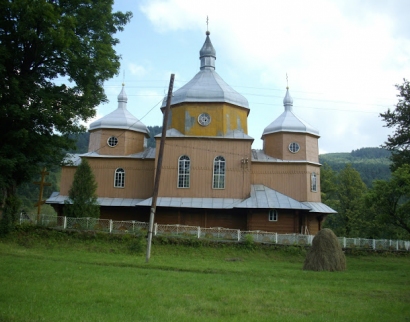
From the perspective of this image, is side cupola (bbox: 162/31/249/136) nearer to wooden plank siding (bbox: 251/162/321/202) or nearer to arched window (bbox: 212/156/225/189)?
arched window (bbox: 212/156/225/189)

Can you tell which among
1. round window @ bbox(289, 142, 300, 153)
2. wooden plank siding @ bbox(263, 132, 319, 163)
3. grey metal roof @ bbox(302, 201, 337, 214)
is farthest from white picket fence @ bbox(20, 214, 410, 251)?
round window @ bbox(289, 142, 300, 153)

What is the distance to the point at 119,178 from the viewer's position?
2959 cm

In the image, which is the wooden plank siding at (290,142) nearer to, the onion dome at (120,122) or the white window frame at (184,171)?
the white window frame at (184,171)

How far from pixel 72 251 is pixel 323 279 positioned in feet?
37.1

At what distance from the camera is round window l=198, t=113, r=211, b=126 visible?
28.5 metres

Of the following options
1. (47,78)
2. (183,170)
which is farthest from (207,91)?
(47,78)

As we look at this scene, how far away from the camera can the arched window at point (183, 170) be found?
2766 centimetres

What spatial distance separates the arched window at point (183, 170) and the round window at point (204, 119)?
242cm

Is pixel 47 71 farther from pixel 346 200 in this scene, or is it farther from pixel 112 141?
pixel 346 200

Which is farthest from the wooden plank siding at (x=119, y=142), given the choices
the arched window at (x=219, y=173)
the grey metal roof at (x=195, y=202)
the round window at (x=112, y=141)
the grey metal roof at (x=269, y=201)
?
the grey metal roof at (x=269, y=201)

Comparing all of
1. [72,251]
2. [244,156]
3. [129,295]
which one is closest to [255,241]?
[244,156]

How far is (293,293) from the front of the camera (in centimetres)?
1045

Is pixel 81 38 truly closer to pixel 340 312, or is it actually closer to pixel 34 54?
pixel 34 54

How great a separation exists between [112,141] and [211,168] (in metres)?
7.27
